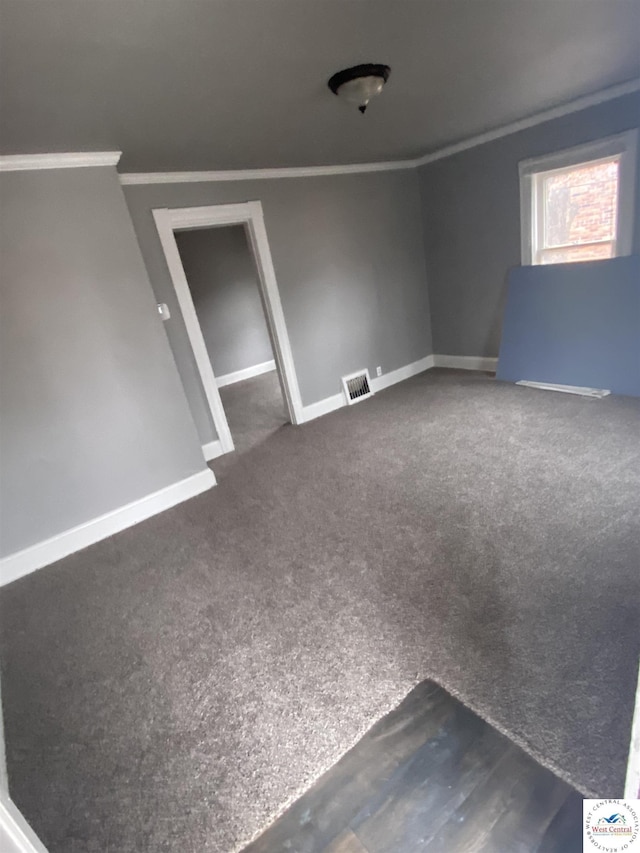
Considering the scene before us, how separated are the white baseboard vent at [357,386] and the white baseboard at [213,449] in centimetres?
146

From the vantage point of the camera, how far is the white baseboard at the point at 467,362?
15.3 ft

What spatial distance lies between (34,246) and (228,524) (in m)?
2.02

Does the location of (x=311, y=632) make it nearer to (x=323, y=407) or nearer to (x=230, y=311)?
(x=323, y=407)

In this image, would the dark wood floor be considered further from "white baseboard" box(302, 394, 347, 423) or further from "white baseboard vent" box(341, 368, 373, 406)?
"white baseboard vent" box(341, 368, 373, 406)

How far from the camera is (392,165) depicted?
4375mm

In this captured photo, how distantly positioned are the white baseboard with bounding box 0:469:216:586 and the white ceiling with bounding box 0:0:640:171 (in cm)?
220

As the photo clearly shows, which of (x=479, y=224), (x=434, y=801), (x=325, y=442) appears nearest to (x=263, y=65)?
(x=325, y=442)

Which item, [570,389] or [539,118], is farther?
[570,389]

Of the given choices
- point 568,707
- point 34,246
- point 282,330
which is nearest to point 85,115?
point 34,246

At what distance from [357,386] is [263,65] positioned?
3.13 metres

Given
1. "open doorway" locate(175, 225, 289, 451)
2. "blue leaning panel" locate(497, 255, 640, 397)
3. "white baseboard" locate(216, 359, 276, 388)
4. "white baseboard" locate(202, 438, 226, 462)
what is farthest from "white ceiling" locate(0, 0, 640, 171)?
"white baseboard" locate(216, 359, 276, 388)

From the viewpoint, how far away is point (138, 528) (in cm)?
299

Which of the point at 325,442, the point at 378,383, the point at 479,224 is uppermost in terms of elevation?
the point at 479,224

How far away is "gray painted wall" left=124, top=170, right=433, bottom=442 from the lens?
11.6ft
